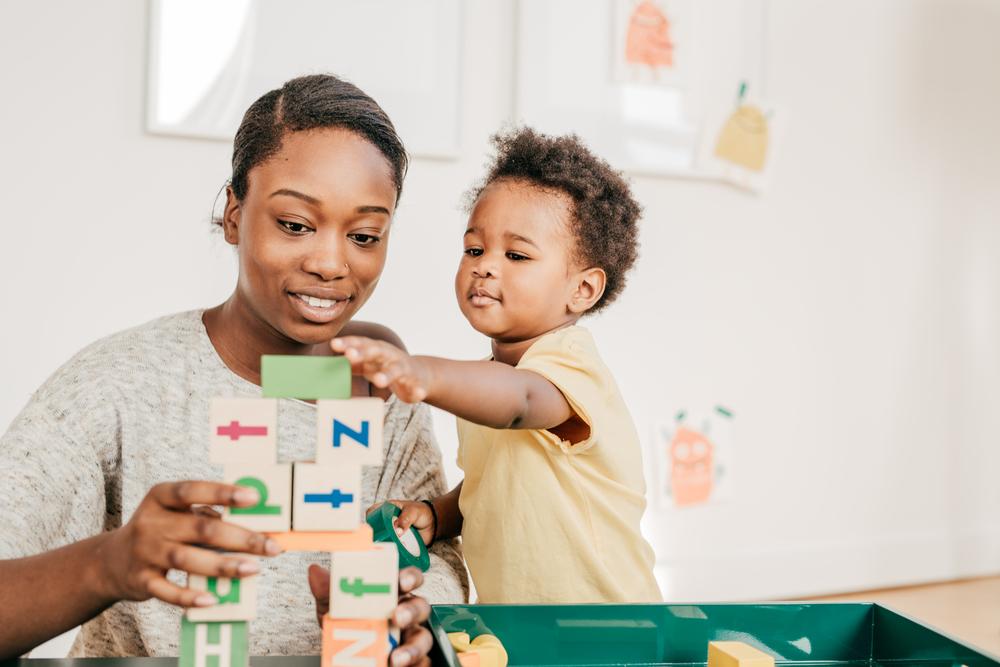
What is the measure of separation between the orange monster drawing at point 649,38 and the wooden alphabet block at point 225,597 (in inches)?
75.8

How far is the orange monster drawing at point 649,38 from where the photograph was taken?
224 centimetres

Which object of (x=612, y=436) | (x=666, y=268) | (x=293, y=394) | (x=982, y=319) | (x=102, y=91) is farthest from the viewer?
(x=982, y=319)

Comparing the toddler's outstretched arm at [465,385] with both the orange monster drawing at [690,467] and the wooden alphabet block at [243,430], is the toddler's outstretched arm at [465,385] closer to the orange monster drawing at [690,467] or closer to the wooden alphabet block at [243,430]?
the wooden alphabet block at [243,430]

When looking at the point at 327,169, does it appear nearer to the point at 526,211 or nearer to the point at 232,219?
the point at 232,219

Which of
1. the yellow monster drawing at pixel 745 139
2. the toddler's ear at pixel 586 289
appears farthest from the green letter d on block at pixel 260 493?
the yellow monster drawing at pixel 745 139

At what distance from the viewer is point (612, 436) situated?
3.01 feet

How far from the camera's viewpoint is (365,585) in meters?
0.57

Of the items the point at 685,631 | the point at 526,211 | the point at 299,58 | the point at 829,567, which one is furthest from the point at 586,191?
the point at 829,567

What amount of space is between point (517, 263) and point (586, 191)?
5.4 inches

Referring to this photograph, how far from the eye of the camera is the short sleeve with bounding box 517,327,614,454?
845mm

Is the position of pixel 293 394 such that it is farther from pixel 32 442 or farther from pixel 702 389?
pixel 702 389

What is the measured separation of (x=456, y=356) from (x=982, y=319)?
1.63 m

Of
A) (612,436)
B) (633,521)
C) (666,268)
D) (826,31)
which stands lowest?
(633,521)

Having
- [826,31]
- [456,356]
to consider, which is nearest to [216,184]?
[456,356]
